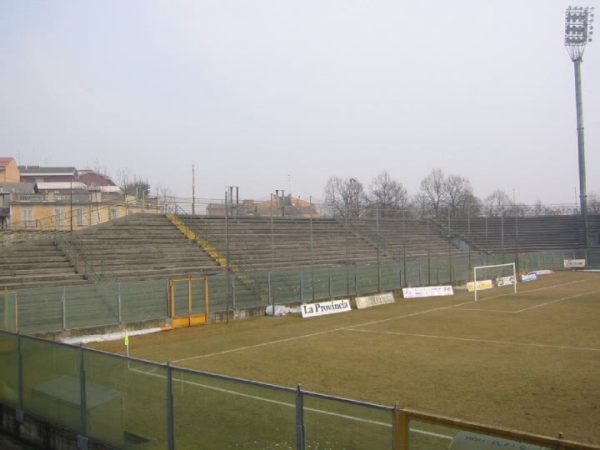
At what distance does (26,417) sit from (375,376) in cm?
831

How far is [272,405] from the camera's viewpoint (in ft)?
22.3

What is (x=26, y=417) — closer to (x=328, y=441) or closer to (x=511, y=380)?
(x=328, y=441)

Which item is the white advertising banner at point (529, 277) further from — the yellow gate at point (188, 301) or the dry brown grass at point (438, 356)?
the yellow gate at point (188, 301)

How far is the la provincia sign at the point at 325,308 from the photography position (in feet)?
90.3

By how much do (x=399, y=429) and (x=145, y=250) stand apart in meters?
26.6

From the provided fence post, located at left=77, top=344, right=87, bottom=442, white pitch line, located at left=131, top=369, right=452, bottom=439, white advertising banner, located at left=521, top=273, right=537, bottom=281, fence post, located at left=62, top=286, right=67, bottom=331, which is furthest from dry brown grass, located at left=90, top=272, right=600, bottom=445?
white advertising banner, located at left=521, top=273, right=537, bottom=281

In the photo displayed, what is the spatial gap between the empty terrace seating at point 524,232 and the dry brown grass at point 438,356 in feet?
93.1

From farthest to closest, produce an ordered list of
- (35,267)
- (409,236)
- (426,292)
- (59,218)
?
(409,236), (59,218), (426,292), (35,267)

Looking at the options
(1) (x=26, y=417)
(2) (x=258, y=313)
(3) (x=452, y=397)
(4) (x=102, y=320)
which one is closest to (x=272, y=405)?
(1) (x=26, y=417)

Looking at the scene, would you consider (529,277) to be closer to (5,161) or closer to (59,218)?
(59,218)

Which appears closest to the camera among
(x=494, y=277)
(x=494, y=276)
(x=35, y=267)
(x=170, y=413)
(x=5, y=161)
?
(x=170, y=413)

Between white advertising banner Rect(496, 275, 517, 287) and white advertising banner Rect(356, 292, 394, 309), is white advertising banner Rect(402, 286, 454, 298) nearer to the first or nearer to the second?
white advertising banner Rect(356, 292, 394, 309)

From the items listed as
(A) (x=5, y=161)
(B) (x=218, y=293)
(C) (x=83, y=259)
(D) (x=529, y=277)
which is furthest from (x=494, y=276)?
(A) (x=5, y=161)

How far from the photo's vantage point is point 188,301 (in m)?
25.2
